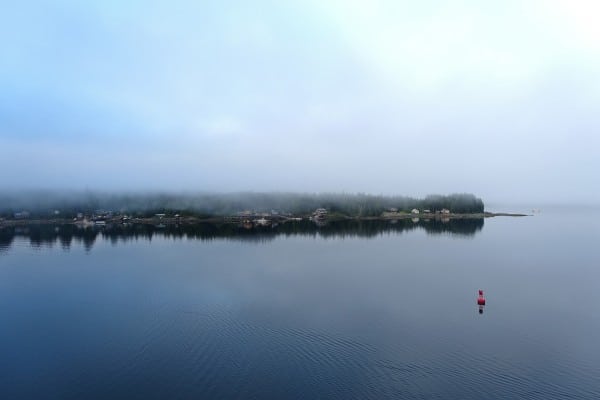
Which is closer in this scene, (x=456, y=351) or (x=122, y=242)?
(x=456, y=351)

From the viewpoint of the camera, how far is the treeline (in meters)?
58.9

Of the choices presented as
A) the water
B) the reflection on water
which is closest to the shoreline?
the reflection on water

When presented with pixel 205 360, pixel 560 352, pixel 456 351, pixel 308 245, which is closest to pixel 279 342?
pixel 205 360

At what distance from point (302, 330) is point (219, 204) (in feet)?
196

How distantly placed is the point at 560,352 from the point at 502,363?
1647 millimetres

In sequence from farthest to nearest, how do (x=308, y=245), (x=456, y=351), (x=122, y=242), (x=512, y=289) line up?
(x=122, y=242)
(x=308, y=245)
(x=512, y=289)
(x=456, y=351)

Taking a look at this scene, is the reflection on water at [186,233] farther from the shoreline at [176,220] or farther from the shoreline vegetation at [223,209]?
the shoreline vegetation at [223,209]

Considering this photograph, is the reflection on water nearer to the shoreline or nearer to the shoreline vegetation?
the shoreline

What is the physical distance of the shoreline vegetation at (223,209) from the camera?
53.8 m

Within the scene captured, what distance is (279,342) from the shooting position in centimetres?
798

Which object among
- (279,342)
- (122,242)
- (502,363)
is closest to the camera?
(502,363)

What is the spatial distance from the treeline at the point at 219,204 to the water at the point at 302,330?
→ 43.5 meters

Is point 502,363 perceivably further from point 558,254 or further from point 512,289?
point 558,254

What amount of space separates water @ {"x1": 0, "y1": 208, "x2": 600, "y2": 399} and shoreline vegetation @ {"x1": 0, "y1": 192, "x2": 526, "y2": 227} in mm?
34832
